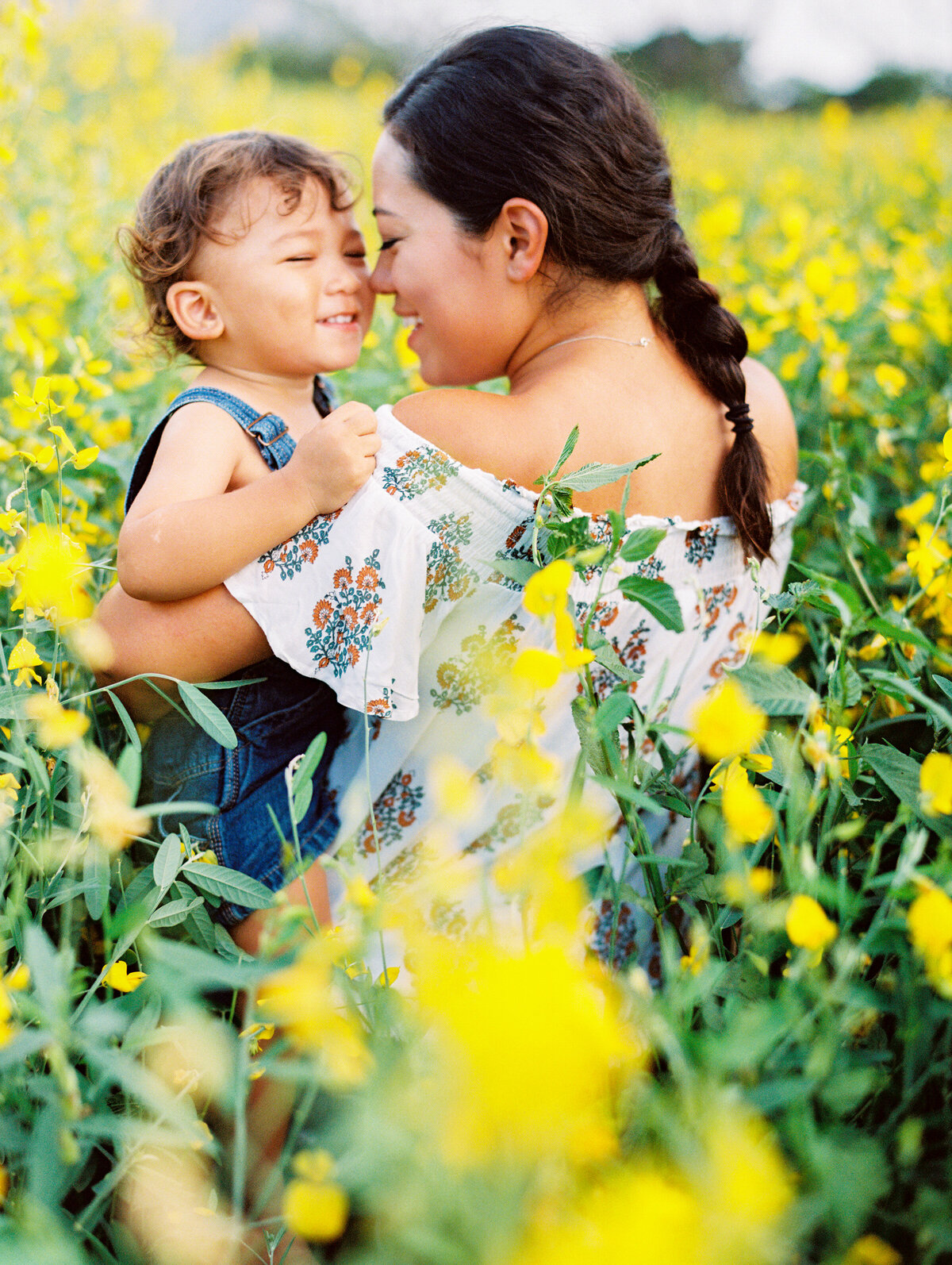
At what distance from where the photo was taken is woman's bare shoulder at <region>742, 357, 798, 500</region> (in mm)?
1261

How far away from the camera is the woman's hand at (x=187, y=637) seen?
1.04 metres

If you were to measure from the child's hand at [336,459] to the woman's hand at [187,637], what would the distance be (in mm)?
160

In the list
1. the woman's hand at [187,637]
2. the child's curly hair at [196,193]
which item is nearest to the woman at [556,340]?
the woman's hand at [187,637]

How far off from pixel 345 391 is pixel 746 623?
3.54 ft

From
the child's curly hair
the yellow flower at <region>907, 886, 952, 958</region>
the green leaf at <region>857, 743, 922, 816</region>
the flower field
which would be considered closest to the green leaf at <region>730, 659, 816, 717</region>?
the flower field

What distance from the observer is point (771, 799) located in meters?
0.82

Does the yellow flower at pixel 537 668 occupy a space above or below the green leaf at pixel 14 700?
above

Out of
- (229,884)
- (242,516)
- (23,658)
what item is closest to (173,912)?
(229,884)

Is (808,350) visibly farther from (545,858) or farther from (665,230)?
(545,858)

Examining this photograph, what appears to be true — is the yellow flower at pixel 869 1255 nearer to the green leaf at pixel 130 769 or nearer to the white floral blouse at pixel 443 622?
the white floral blouse at pixel 443 622

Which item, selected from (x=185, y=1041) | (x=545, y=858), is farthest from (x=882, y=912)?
(x=185, y=1041)

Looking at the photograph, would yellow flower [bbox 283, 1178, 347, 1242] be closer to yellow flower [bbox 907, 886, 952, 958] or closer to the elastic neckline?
yellow flower [bbox 907, 886, 952, 958]

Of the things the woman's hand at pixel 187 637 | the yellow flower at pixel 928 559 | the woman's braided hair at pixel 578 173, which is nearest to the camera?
the yellow flower at pixel 928 559

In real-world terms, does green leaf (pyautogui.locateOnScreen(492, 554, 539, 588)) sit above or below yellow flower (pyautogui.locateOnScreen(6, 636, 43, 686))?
above
